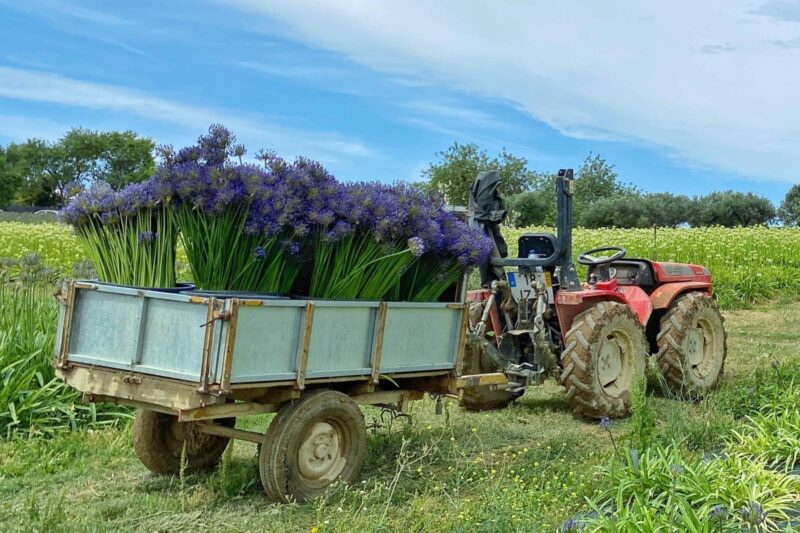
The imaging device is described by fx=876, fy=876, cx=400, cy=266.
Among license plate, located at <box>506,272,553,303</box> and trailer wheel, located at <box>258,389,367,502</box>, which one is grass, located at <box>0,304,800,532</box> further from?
license plate, located at <box>506,272,553,303</box>

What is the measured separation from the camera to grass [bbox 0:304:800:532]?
178 inches

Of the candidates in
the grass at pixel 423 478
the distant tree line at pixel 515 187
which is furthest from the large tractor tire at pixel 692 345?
the distant tree line at pixel 515 187

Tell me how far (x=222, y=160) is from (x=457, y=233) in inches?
62.0

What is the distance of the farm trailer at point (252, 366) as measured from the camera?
456cm

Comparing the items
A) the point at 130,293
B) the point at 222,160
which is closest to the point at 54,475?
the point at 130,293

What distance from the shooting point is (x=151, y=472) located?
5.68m

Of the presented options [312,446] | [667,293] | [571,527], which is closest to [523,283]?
[667,293]

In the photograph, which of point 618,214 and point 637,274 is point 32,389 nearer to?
point 637,274

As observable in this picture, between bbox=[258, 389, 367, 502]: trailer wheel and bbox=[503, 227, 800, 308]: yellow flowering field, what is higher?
bbox=[503, 227, 800, 308]: yellow flowering field

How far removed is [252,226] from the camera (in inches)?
198

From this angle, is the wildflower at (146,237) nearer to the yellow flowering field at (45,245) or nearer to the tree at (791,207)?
the yellow flowering field at (45,245)

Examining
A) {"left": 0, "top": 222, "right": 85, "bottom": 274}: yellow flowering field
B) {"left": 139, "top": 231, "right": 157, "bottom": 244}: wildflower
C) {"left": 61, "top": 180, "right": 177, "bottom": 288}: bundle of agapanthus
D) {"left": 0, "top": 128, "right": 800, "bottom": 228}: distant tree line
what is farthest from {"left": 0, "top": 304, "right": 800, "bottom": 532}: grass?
{"left": 0, "top": 128, "right": 800, "bottom": 228}: distant tree line

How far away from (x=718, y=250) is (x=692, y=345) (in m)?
12.2

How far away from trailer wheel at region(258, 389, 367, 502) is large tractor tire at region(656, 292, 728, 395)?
12.5 ft
